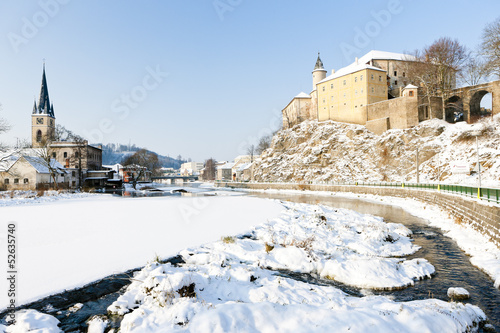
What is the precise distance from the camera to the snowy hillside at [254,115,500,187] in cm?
4209

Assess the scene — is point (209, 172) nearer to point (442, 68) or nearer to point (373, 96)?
point (373, 96)

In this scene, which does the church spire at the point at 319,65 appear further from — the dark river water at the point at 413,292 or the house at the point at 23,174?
the dark river water at the point at 413,292

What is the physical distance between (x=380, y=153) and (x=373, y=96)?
17.2 metres

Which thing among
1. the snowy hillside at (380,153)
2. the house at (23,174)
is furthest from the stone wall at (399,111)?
the house at (23,174)

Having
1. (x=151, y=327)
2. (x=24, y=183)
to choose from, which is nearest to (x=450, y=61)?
(x=151, y=327)

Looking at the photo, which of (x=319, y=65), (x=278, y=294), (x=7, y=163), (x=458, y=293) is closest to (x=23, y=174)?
(x=7, y=163)

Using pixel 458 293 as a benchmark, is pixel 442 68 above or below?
above

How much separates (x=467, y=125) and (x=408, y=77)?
26578 millimetres

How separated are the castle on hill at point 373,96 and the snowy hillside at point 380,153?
2.65 meters

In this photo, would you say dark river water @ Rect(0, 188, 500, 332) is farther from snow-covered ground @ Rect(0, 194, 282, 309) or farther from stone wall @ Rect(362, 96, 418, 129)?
stone wall @ Rect(362, 96, 418, 129)

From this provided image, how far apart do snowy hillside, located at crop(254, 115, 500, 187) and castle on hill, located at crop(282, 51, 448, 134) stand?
8.71 ft

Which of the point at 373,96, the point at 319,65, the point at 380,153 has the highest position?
the point at 319,65

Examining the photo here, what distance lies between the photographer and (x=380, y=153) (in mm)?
56312

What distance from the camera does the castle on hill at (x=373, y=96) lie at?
55531 mm
